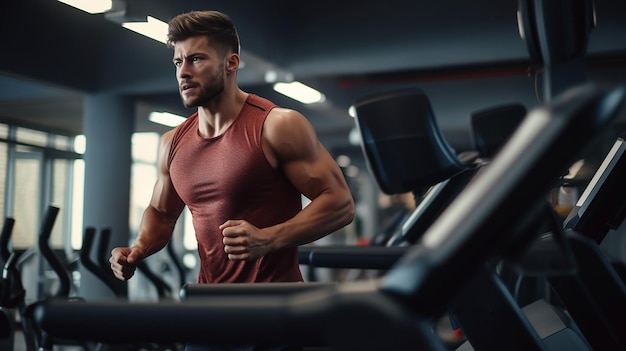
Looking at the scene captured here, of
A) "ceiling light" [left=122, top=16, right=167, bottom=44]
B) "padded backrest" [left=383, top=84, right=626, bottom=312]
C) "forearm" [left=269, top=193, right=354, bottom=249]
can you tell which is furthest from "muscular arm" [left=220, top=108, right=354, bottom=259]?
"ceiling light" [left=122, top=16, right=167, bottom=44]

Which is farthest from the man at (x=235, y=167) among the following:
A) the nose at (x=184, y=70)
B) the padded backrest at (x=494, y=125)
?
the padded backrest at (x=494, y=125)

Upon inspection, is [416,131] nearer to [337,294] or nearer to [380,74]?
[337,294]

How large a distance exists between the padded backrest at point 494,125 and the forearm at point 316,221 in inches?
34.6

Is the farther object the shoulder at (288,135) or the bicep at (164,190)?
the bicep at (164,190)

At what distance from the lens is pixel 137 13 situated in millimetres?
4734

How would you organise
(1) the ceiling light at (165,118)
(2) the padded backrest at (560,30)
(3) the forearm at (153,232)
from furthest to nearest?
(1) the ceiling light at (165,118) → (3) the forearm at (153,232) → (2) the padded backrest at (560,30)

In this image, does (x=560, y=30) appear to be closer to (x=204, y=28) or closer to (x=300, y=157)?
(x=300, y=157)

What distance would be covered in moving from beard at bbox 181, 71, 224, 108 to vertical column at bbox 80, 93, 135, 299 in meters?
5.42

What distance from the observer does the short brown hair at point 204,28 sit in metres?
1.69

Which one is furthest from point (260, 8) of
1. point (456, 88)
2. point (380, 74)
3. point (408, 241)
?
point (456, 88)

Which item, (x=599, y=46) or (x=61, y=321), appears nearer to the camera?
(x=61, y=321)

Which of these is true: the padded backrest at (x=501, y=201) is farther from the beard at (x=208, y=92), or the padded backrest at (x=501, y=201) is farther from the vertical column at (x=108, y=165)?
the vertical column at (x=108, y=165)

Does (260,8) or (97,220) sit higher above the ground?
(260,8)

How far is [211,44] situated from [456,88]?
25.7 feet
